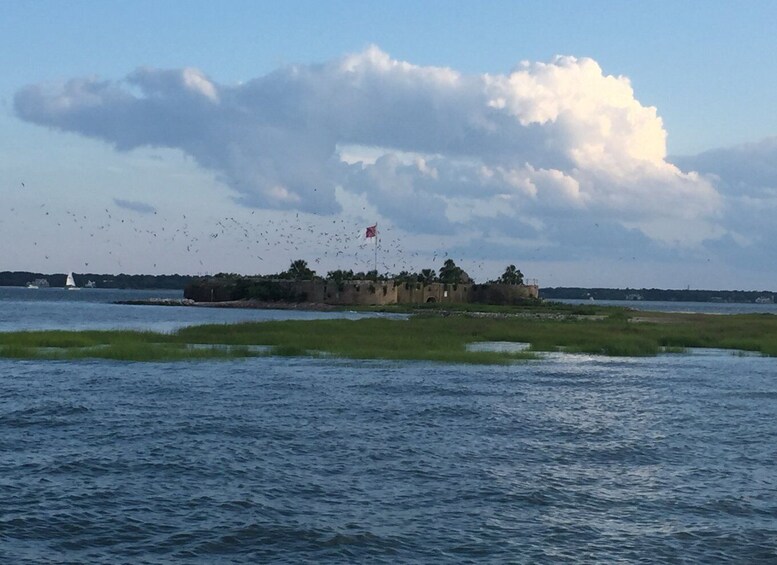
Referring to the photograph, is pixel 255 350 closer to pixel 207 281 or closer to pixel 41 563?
pixel 41 563

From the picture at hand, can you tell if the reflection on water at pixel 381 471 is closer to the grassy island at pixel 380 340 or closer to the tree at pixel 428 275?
the grassy island at pixel 380 340

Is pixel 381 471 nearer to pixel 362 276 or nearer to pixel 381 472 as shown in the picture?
pixel 381 472

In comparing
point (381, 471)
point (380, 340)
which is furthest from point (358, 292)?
point (381, 471)

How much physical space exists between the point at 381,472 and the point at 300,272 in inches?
6604

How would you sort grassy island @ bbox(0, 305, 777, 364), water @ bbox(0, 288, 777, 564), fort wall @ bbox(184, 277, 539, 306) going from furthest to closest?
fort wall @ bbox(184, 277, 539, 306), grassy island @ bbox(0, 305, 777, 364), water @ bbox(0, 288, 777, 564)

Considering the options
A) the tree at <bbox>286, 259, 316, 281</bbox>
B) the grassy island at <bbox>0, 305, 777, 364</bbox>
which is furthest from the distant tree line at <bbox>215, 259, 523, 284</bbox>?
the grassy island at <bbox>0, 305, 777, 364</bbox>

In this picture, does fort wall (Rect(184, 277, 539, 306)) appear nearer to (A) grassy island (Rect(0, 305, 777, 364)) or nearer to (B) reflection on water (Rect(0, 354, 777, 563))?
(A) grassy island (Rect(0, 305, 777, 364))

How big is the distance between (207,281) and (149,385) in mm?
156396

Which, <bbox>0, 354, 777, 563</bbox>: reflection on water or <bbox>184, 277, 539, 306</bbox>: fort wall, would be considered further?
<bbox>184, 277, 539, 306</bbox>: fort wall

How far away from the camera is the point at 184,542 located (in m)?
19.5

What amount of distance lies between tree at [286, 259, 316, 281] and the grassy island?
97544 mm

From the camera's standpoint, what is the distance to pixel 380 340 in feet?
226

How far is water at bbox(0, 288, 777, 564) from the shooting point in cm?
Result: 1964

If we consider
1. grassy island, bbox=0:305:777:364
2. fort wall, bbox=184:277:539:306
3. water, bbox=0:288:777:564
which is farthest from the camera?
fort wall, bbox=184:277:539:306
